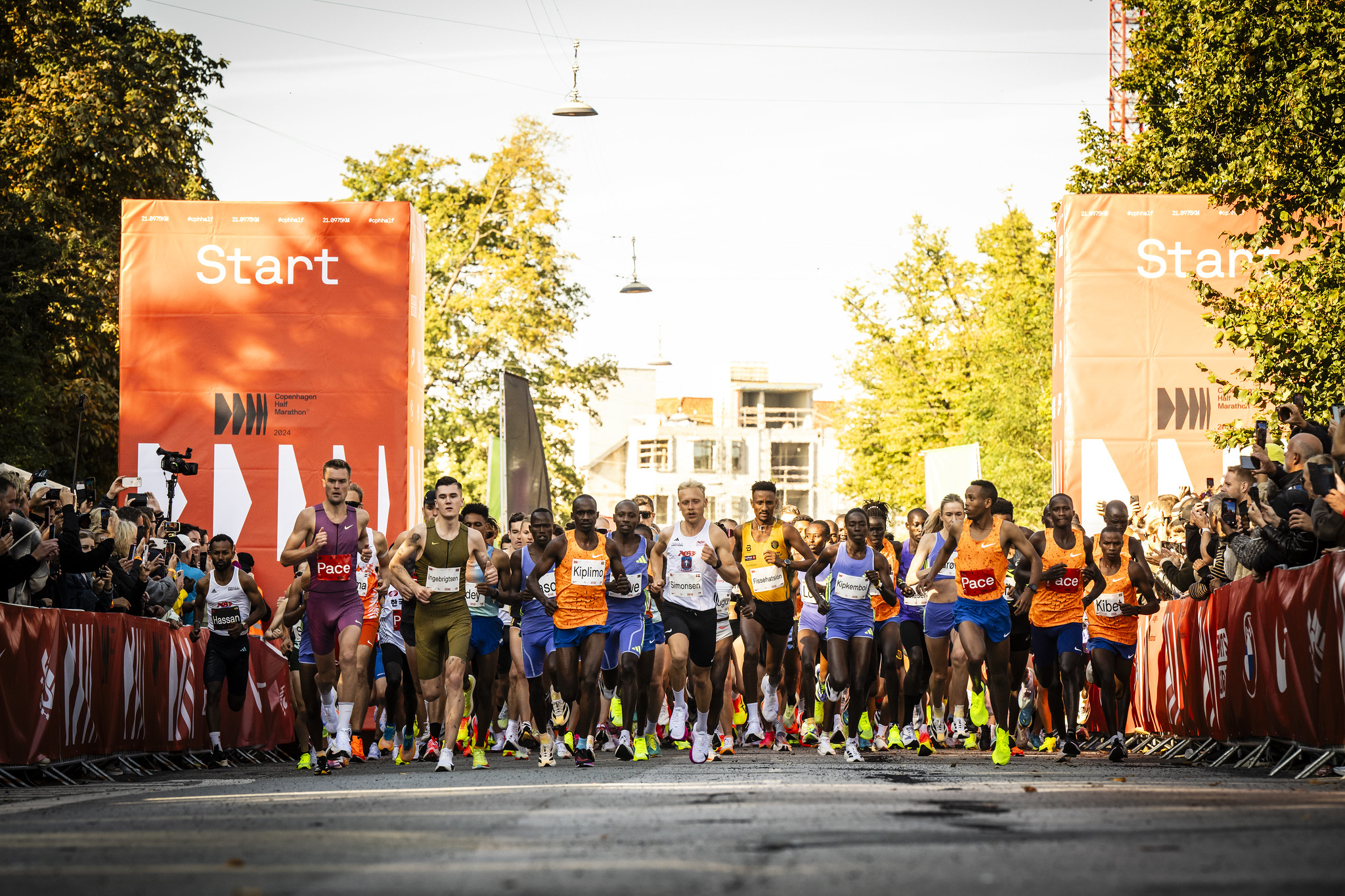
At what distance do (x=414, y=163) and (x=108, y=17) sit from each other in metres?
12.1

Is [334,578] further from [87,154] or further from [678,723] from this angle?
[87,154]

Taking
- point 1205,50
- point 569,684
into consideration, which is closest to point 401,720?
point 569,684

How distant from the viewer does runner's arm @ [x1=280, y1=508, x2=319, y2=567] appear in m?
13.1

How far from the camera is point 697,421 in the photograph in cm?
11850

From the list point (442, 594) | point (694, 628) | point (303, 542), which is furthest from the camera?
point (694, 628)

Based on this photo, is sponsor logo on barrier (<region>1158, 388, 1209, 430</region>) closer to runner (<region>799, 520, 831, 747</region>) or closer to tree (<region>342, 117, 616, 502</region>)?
runner (<region>799, 520, 831, 747</region>)

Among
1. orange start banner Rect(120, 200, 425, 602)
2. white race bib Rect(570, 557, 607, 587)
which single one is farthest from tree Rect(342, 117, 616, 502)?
white race bib Rect(570, 557, 607, 587)

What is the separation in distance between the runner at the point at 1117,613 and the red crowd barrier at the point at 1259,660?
515 millimetres

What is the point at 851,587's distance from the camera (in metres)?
14.6

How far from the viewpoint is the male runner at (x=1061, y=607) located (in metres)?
14.3

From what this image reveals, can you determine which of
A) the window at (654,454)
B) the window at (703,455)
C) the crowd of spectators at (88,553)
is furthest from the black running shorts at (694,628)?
the window at (703,455)

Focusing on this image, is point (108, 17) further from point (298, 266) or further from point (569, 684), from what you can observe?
point (569, 684)

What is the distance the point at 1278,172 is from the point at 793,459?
96447 mm

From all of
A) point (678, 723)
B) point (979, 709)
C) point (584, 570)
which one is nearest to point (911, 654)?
point (979, 709)
